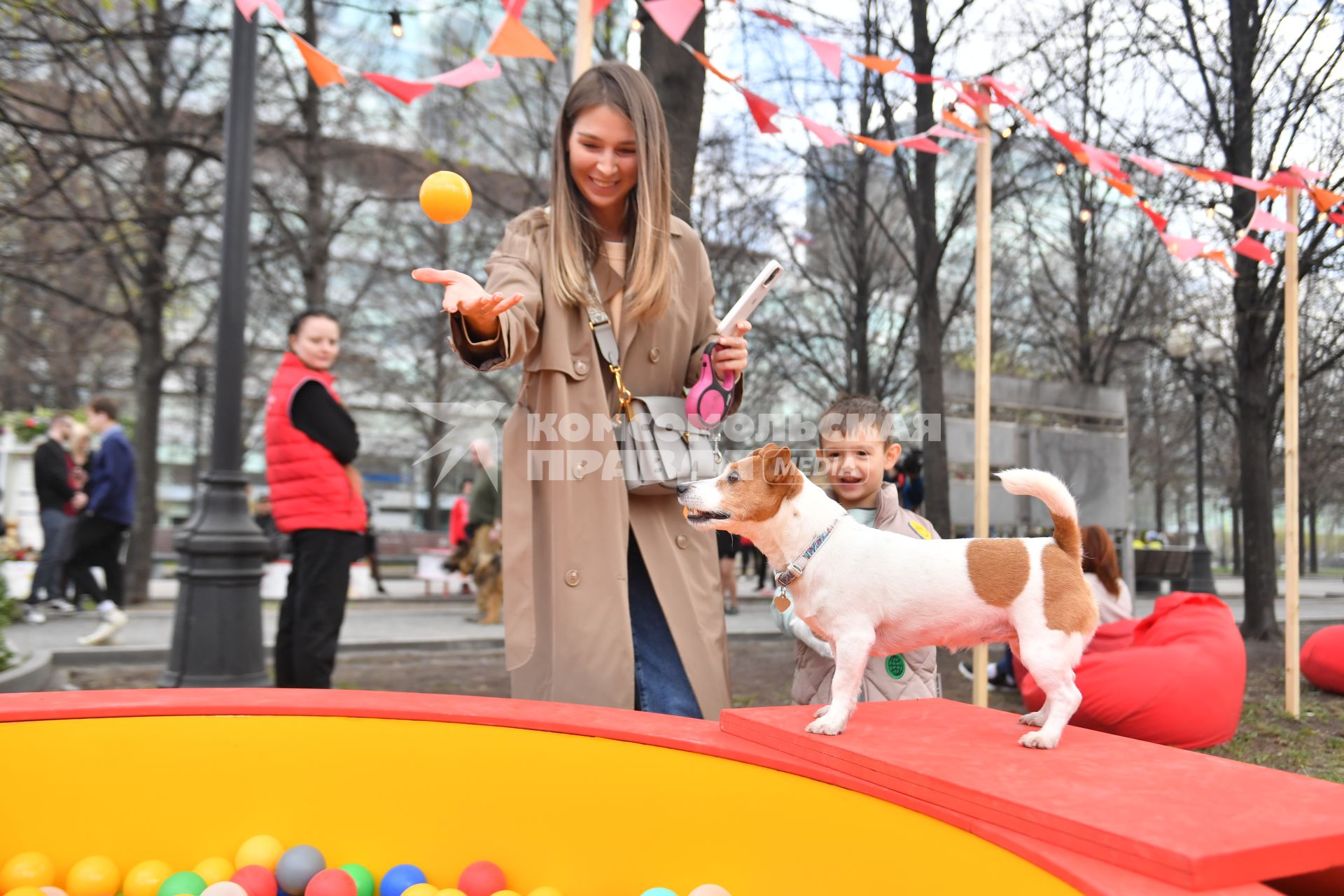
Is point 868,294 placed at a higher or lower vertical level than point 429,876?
higher

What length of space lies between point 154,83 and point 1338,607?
19.4 meters

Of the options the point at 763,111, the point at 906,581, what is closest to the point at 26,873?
the point at 906,581

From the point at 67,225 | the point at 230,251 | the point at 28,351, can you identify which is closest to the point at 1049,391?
the point at 230,251

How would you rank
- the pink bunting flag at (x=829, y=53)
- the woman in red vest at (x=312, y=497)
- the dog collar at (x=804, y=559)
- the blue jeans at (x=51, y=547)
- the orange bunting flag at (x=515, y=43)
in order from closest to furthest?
the dog collar at (x=804, y=559) < the orange bunting flag at (x=515, y=43) < the pink bunting flag at (x=829, y=53) < the woman in red vest at (x=312, y=497) < the blue jeans at (x=51, y=547)

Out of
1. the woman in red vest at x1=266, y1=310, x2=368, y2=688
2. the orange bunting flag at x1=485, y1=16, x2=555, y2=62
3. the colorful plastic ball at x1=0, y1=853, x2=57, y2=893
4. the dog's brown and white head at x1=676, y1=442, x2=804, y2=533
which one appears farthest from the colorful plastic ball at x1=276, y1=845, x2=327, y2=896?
the woman in red vest at x1=266, y1=310, x2=368, y2=688

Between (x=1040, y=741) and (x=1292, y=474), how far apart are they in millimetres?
3529

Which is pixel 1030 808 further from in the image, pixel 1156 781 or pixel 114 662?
pixel 114 662

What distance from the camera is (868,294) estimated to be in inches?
556

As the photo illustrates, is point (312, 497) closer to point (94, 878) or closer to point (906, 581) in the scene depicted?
point (94, 878)

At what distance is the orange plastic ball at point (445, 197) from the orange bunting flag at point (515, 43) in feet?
3.06

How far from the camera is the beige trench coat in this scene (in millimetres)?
2309

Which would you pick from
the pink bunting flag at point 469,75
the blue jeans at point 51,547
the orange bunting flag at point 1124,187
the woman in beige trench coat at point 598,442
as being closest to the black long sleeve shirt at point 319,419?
the pink bunting flag at point 469,75

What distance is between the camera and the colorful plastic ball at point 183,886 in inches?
71.5

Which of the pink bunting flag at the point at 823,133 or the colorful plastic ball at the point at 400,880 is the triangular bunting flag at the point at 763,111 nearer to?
the pink bunting flag at the point at 823,133
